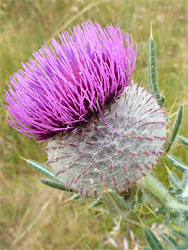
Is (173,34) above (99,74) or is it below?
above

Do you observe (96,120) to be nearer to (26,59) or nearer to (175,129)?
(175,129)

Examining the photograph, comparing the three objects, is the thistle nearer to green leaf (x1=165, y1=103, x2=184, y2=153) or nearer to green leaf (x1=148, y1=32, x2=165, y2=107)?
green leaf (x1=165, y1=103, x2=184, y2=153)

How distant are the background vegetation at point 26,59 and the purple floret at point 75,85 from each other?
2.98ft

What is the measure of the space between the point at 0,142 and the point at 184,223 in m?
3.71

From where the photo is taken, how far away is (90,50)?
2023mm

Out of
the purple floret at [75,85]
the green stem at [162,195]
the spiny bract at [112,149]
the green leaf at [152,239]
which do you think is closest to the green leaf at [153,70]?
the purple floret at [75,85]

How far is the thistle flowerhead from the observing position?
1.79 meters

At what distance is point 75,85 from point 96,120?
0.28 metres

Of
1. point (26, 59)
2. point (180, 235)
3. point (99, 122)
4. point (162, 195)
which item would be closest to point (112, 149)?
point (99, 122)

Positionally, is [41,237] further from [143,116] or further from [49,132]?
[143,116]

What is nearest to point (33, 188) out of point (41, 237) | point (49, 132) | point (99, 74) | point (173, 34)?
point (41, 237)

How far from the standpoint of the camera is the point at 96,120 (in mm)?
1852

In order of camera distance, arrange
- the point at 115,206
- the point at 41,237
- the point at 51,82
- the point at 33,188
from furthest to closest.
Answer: the point at 33,188 < the point at 41,237 < the point at 51,82 < the point at 115,206

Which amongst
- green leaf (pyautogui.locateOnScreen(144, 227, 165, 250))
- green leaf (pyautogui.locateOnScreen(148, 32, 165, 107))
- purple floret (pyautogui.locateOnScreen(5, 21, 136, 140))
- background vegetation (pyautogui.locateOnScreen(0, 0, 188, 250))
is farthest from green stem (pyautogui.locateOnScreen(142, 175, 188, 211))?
background vegetation (pyautogui.locateOnScreen(0, 0, 188, 250))
